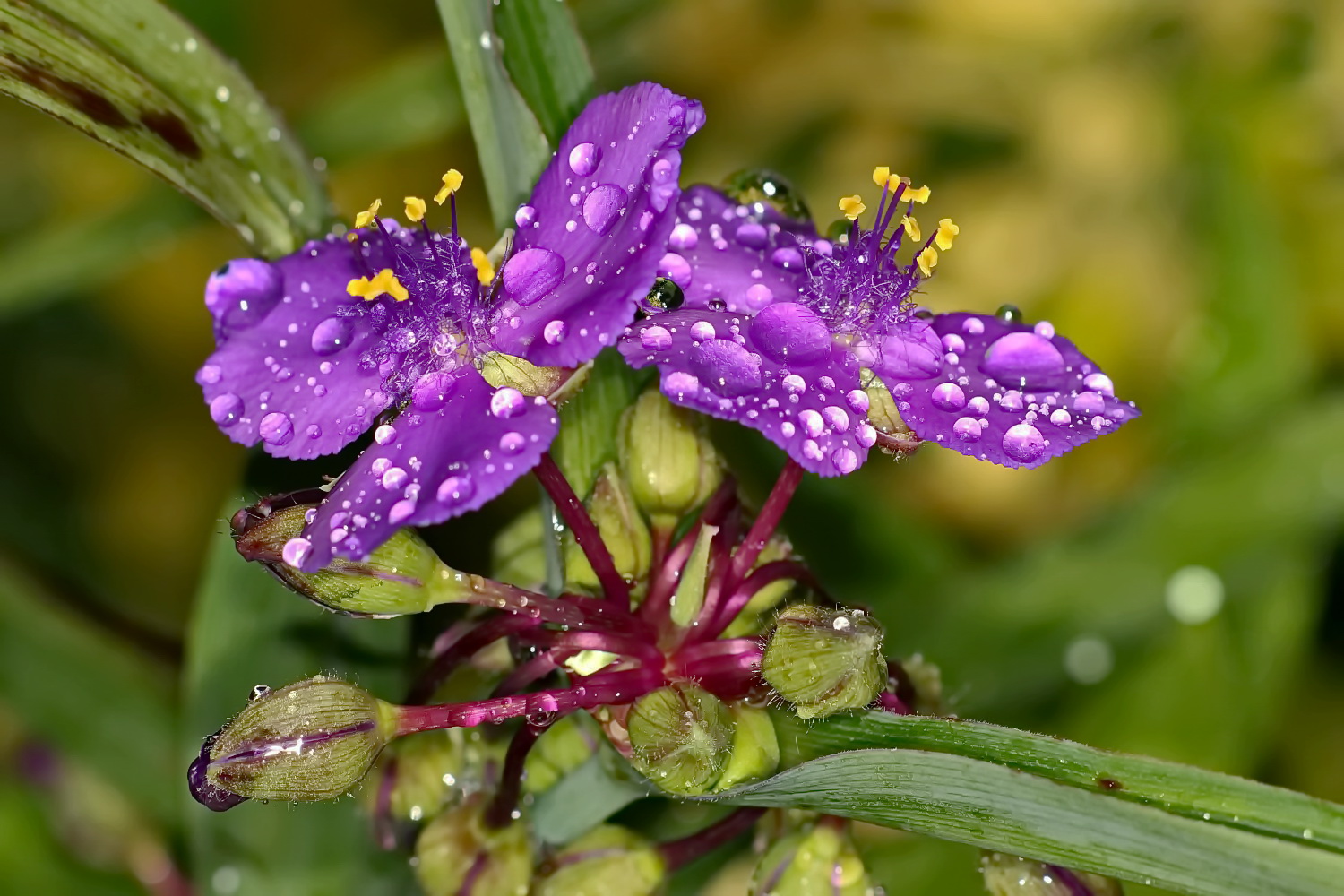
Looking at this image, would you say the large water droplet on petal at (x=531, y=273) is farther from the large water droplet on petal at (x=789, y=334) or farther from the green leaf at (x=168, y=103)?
the green leaf at (x=168, y=103)

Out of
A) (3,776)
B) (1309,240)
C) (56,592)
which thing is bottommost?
(1309,240)

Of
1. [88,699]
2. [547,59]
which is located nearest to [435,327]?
[547,59]

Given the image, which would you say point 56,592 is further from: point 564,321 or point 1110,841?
point 1110,841

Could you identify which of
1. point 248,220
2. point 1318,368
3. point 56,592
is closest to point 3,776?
point 56,592

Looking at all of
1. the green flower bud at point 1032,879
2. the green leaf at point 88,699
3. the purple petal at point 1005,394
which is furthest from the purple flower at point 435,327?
the green leaf at point 88,699

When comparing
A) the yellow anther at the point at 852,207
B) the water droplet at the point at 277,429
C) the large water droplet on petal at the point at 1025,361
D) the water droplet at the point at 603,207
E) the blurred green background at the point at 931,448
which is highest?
the water droplet at the point at 603,207

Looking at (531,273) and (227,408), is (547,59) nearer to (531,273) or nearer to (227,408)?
(531,273)

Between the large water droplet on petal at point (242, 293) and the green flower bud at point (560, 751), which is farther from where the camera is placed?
the green flower bud at point (560, 751)
